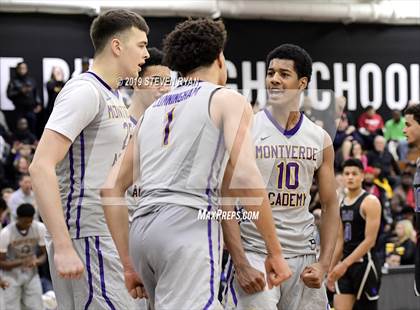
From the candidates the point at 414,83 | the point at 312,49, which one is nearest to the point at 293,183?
the point at 312,49

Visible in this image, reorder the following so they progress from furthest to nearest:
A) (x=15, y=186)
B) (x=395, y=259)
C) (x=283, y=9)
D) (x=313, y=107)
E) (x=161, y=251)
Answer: (x=283, y=9) → (x=15, y=186) → (x=395, y=259) → (x=313, y=107) → (x=161, y=251)

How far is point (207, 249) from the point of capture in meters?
4.27

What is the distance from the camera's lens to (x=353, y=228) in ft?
32.9

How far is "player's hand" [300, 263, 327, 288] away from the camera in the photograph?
5.77m

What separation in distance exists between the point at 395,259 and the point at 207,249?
10.2m

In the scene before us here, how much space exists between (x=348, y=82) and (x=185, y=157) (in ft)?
58.7

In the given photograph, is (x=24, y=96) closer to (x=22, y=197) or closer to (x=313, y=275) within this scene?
(x=22, y=197)

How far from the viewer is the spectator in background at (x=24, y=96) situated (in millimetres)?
18062

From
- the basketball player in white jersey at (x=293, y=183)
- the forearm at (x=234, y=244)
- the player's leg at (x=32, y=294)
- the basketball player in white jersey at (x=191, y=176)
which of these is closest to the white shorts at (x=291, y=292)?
the basketball player in white jersey at (x=293, y=183)

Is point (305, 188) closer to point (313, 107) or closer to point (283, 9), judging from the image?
point (313, 107)

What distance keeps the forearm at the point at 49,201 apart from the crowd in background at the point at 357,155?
9379 millimetres

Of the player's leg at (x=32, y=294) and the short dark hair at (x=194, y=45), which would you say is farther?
the player's leg at (x=32, y=294)

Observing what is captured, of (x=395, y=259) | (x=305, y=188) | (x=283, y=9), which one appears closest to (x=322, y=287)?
(x=305, y=188)

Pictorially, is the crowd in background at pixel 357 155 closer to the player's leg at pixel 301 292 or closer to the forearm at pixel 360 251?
the forearm at pixel 360 251
